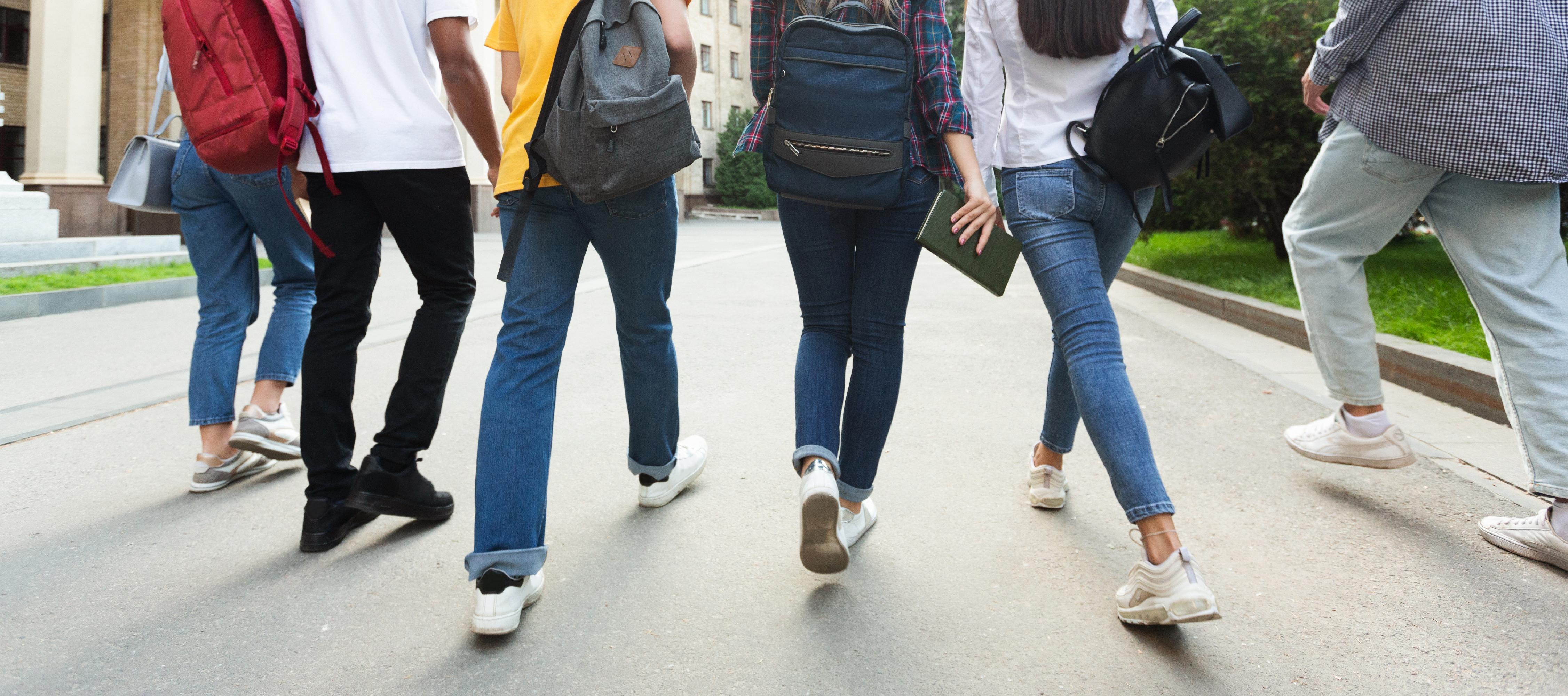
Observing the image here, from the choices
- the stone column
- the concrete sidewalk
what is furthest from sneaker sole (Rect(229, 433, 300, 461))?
the stone column

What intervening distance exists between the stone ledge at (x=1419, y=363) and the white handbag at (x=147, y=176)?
179 inches

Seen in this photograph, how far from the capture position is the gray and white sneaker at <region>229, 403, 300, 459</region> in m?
3.64

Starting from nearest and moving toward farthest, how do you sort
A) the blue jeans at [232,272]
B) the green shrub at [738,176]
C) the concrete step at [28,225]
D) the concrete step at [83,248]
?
the blue jeans at [232,272], the concrete step at [83,248], the concrete step at [28,225], the green shrub at [738,176]

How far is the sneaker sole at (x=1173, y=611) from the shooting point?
7.38 feet

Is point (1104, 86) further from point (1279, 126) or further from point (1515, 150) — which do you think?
point (1279, 126)

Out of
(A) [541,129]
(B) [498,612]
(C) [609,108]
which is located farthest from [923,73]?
(B) [498,612]

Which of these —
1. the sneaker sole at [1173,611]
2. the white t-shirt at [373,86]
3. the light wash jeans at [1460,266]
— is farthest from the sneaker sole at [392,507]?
the light wash jeans at [1460,266]

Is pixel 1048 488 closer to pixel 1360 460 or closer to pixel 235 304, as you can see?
pixel 1360 460

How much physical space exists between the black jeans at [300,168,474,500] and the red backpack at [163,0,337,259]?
8cm

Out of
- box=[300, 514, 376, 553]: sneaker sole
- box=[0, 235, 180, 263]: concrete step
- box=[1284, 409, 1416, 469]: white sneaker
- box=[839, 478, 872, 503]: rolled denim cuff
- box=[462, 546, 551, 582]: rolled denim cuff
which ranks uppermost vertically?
box=[0, 235, 180, 263]: concrete step

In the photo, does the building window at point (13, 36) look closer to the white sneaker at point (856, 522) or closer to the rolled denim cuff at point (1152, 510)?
the white sneaker at point (856, 522)

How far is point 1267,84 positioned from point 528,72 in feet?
29.3

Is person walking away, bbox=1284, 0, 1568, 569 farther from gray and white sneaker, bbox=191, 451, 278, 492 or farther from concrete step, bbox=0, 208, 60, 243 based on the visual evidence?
concrete step, bbox=0, 208, 60, 243

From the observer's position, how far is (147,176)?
363 cm
